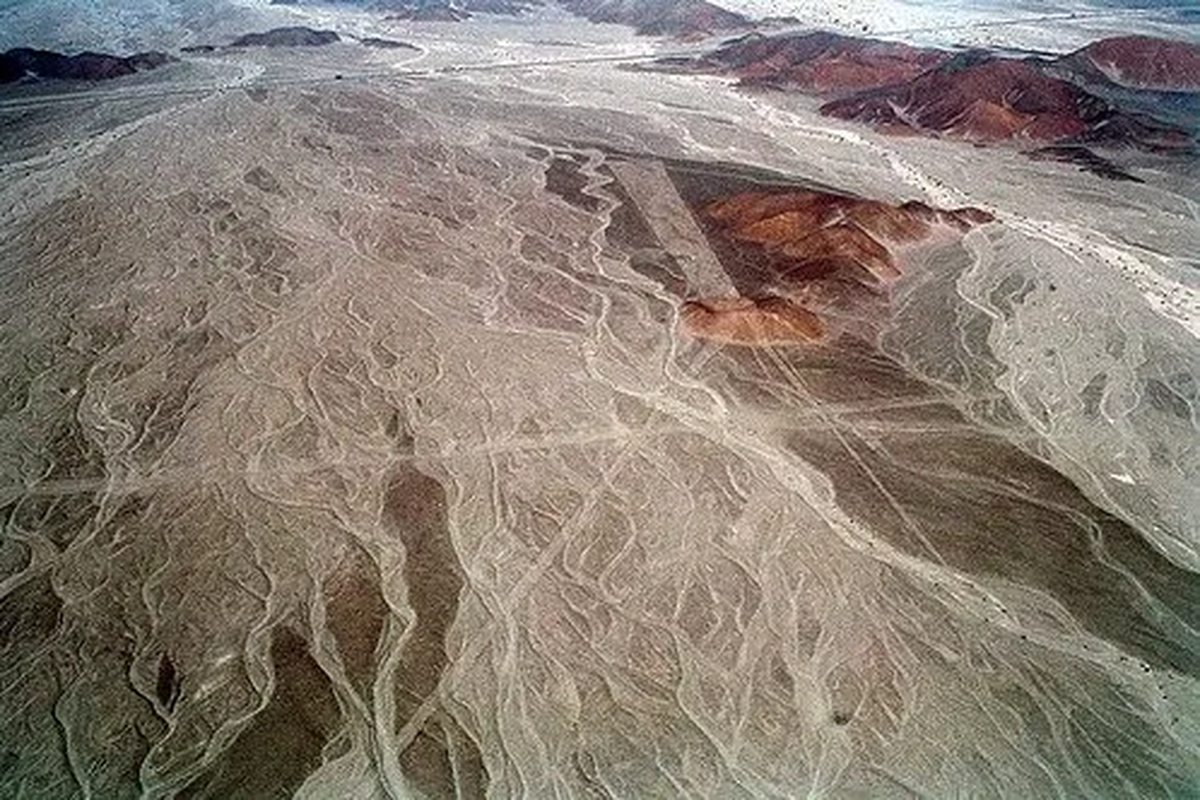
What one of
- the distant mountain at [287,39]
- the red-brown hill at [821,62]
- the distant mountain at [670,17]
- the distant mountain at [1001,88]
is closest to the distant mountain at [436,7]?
the distant mountain at [670,17]

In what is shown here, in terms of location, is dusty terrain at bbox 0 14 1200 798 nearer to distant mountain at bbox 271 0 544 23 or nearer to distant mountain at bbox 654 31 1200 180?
distant mountain at bbox 654 31 1200 180

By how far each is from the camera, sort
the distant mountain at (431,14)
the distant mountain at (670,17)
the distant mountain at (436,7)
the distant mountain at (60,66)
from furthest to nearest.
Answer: the distant mountain at (436,7)
the distant mountain at (431,14)
the distant mountain at (670,17)
the distant mountain at (60,66)

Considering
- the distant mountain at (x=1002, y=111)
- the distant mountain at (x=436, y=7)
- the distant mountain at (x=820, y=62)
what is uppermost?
the distant mountain at (x=1002, y=111)

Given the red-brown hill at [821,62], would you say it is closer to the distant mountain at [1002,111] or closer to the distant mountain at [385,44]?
the distant mountain at [1002,111]

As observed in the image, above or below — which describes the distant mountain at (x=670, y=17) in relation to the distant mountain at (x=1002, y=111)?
below

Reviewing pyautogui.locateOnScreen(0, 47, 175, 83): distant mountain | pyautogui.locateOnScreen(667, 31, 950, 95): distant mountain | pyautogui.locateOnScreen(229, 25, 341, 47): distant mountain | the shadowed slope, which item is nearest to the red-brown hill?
pyautogui.locateOnScreen(667, 31, 950, 95): distant mountain

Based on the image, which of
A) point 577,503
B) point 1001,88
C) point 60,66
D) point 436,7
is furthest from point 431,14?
point 577,503
